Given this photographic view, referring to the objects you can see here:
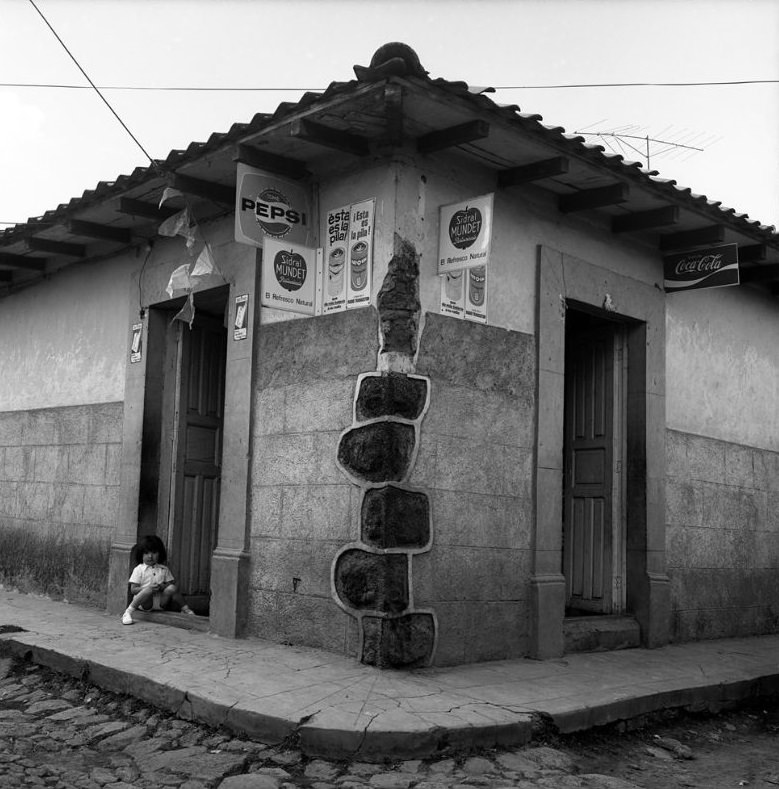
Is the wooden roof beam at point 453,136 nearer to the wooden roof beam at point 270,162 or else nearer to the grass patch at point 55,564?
the wooden roof beam at point 270,162

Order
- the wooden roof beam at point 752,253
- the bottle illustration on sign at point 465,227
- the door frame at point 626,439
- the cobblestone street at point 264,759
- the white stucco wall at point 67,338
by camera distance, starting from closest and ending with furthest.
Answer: the cobblestone street at point 264,759 < the bottle illustration on sign at point 465,227 < the door frame at point 626,439 < the wooden roof beam at point 752,253 < the white stucco wall at point 67,338

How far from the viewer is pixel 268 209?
23.2 ft

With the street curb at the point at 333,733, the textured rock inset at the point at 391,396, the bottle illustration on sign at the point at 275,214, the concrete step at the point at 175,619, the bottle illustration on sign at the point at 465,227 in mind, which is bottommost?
the street curb at the point at 333,733

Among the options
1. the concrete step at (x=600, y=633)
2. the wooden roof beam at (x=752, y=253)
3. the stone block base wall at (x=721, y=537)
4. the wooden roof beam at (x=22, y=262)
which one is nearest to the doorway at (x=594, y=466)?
the concrete step at (x=600, y=633)

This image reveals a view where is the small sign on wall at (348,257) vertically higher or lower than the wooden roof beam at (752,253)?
lower

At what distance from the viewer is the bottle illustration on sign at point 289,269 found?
6992 mm

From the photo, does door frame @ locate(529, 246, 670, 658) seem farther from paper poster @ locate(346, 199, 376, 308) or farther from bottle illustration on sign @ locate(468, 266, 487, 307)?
paper poster @ locate(346, 199, 376, 308)

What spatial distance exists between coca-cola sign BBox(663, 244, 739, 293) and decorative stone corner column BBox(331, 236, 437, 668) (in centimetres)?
313

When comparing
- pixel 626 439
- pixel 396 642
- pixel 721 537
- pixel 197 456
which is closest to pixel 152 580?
pixel 197 456

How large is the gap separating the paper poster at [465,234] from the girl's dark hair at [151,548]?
141 inches

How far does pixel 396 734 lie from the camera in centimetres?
498

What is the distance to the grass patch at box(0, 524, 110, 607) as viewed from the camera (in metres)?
9.20

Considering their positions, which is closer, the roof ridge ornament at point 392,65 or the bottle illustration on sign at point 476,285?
the roof ridge ornament at point 392,65

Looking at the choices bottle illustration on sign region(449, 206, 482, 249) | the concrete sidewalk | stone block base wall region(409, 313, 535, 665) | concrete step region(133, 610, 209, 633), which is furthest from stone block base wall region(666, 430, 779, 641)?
concrete step region(133, 610, 209, 633)
